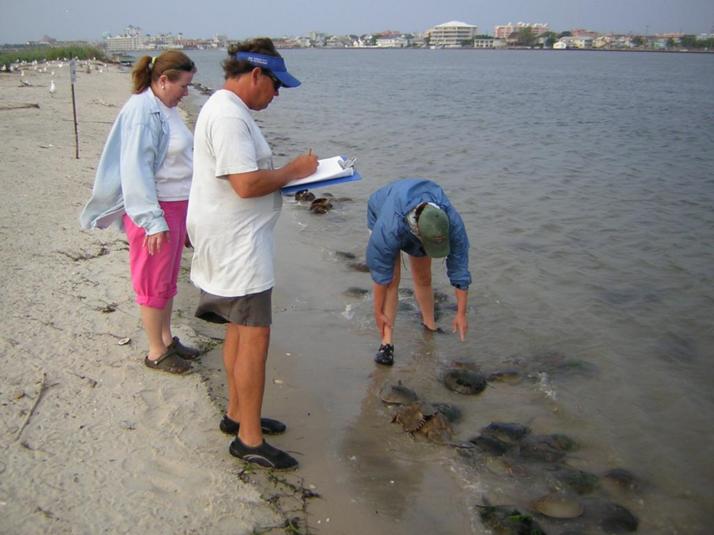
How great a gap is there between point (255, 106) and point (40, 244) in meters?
4.51

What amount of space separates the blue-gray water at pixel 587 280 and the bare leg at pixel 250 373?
1.38m

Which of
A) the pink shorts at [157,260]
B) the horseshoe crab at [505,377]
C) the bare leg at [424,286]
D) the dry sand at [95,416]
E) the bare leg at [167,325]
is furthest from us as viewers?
the bare leg at [424,286]

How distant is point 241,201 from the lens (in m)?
2.92

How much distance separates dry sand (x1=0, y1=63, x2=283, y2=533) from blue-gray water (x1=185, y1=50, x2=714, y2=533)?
1.54m

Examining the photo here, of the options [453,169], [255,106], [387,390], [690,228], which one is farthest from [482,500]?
[453,169]

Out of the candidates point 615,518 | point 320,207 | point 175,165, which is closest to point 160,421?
point 175,165

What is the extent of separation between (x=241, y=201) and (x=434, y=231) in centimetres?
133

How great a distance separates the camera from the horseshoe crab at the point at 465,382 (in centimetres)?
475

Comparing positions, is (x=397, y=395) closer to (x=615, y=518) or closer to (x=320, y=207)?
(x=615, y=518)

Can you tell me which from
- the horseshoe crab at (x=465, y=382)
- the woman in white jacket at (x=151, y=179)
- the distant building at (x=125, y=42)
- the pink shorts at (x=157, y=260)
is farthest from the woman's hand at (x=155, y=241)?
the distant building at (x=125, y=42)

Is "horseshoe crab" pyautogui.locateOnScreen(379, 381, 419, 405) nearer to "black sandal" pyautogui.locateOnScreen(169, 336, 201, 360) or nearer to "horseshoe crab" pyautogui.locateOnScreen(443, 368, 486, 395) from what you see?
"horseshoe crab" pyautogui.locateOnScreen(443, 368, 486, 395)

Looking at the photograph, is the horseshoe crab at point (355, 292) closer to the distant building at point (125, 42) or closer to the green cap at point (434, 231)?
the green cap at point (434, 231)

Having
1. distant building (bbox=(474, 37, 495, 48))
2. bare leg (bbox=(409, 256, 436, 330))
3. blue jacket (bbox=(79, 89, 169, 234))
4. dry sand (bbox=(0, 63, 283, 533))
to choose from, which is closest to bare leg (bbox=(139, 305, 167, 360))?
dry sand (bbox=(0, 63, 283, 533))

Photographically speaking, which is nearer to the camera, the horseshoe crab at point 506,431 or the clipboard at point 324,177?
the clipboard at point 324,177
